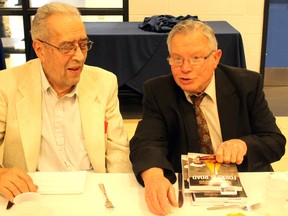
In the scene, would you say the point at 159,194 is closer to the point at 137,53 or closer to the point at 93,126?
the point at 93,126

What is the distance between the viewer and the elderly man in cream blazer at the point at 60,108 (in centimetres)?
182

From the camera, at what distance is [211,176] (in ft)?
4.85

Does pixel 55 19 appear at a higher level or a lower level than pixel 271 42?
higher

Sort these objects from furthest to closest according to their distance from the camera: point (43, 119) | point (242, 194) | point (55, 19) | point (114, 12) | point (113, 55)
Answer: point (114, 12) < point (113, 55) < point (43, 119) < point (55, 19) < point (242, 194)

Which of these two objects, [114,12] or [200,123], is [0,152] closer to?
[200,123]

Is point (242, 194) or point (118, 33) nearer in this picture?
point (242, 194)

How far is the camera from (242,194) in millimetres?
1441

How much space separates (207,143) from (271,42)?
4117 mm

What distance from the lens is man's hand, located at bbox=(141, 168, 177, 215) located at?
1.37 metres

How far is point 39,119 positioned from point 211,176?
82 cm

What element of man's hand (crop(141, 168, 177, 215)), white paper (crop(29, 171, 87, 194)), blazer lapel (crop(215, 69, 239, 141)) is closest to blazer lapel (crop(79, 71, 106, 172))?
white paper (crop(29, 171, 87, 194))

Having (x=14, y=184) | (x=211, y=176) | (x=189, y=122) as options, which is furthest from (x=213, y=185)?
(x=14, y=184)

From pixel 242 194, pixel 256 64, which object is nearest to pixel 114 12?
pixel 256 64

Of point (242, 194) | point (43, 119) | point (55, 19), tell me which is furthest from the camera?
point (43, 119)
